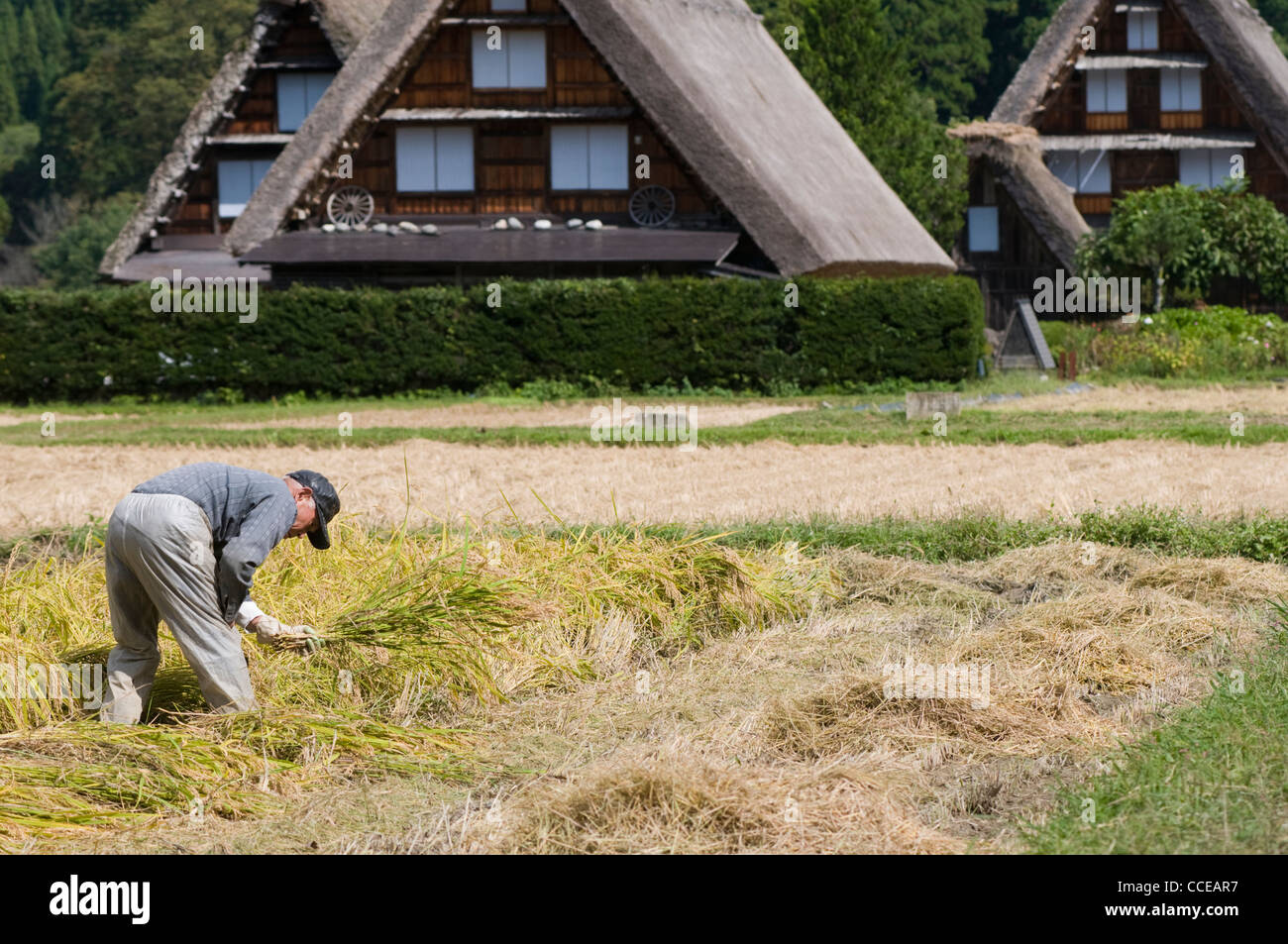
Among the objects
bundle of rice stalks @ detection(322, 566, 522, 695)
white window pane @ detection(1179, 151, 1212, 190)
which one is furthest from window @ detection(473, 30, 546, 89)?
bundle of rice stalks @ detection(322, 566, 522, 695)

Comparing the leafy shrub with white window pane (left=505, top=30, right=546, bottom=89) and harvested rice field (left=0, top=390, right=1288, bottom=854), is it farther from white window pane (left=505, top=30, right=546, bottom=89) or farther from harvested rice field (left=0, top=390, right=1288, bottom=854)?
harvested rice field (left=0, top=390, right=1288, bottom=854)

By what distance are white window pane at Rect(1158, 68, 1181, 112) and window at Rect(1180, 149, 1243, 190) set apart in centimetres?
117

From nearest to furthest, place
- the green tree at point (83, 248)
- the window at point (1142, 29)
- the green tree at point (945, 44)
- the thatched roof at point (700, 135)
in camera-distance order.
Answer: the thatched roof at point (700, 135), the window at point (1142, 29), the green tree at point (83, 248), the green tree at point (945, 44)

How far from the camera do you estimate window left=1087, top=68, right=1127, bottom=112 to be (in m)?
36.8

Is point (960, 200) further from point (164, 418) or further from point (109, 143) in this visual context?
point (109, 143)

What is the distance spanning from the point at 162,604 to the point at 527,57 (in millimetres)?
22069

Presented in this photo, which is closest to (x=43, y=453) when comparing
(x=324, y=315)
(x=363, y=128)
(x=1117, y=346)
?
(x=324, y=315)

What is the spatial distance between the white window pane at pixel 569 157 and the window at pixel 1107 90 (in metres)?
15.2

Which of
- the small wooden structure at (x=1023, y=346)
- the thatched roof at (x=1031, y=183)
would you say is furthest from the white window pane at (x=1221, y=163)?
the small wooden structure at (x=1023, y=346)

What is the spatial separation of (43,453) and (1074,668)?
40.0ft

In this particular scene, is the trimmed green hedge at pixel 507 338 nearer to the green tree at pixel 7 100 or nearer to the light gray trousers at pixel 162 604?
the light gray trousers at pixel 162 604

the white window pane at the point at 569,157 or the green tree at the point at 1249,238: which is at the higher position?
the white window pane at the point at 569,157

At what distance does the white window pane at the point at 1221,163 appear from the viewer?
121ft
